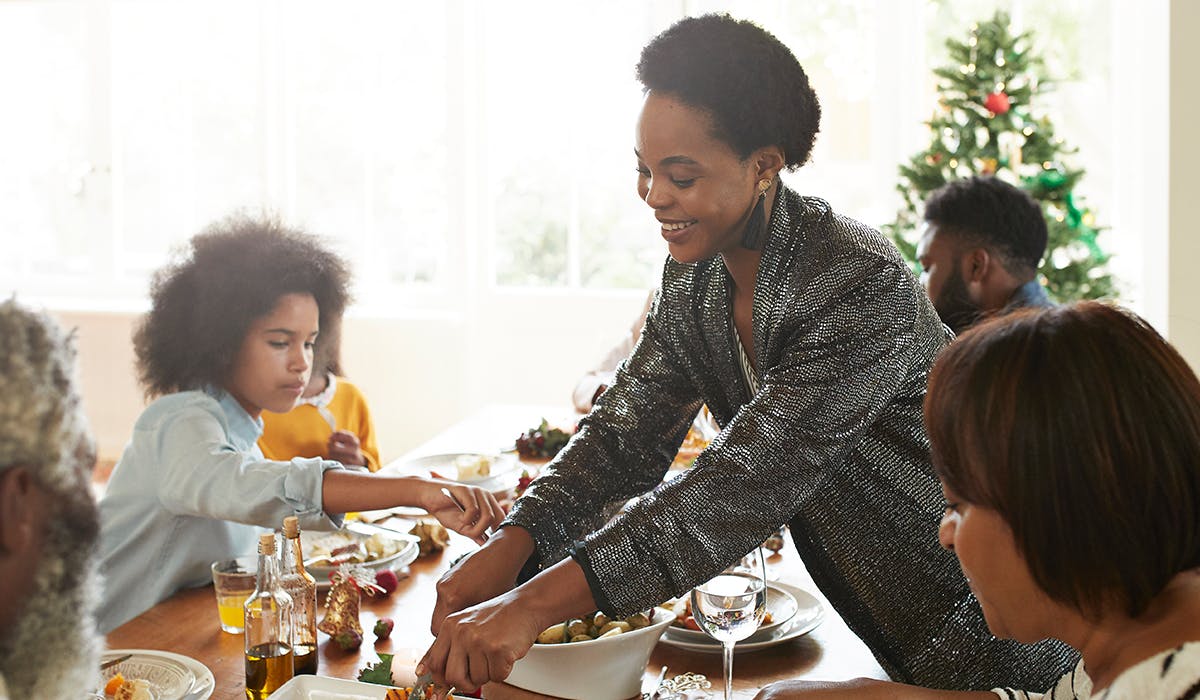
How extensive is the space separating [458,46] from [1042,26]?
2.56 m

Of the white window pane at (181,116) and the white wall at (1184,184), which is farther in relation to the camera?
the white window pane at (181,116)

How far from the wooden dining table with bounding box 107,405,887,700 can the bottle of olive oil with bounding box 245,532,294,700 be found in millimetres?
66

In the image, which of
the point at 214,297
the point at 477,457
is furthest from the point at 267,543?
the point at 477,457

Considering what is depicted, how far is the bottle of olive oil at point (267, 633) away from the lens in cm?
138

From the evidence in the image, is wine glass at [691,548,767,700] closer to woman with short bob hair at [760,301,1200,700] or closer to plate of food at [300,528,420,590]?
woman with short bob hair at [760,301,1200,700]

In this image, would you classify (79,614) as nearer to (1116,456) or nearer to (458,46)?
(1116,456)

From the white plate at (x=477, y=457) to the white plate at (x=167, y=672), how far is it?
1077mm

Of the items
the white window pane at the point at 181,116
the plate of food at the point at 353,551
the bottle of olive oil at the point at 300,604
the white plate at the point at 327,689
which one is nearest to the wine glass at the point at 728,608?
the white plate at the point at 327,689

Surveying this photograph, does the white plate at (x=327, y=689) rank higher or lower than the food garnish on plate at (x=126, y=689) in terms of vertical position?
higher

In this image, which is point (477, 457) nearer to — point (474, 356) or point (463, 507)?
point (463, 507)

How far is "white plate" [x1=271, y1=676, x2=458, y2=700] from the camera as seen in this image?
1321 millimetres

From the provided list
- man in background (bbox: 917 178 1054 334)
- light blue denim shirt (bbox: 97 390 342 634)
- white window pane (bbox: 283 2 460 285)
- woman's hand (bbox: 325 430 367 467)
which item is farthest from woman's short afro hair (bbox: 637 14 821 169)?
white window pane (bbox: 283 2 460 285)

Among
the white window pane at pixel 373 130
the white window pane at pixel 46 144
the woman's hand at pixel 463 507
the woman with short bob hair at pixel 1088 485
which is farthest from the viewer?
the white window pane at pixel 46 144

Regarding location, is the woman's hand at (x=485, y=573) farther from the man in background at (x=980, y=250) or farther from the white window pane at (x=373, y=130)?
the white window pane at (x=373, y=130)
